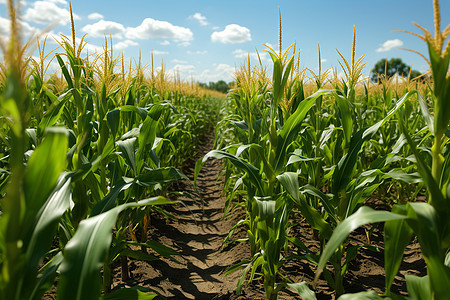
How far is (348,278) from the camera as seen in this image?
107 inches

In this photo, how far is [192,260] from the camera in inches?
127

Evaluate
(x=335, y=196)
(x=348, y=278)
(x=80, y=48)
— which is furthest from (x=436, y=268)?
(x=80, y=48)

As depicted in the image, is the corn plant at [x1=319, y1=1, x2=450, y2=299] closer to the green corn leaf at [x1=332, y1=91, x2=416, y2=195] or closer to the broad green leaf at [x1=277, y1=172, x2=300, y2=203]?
Answer: the broad green leaf at [x1=277, y1=172, x2=300, y2=203]

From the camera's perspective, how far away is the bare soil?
8.49ft

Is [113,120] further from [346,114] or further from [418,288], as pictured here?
[418,288]

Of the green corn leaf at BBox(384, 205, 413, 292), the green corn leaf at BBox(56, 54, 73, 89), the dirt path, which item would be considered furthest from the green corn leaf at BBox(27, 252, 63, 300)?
the green corn leaf at BBox(56, 54, 73, 89)

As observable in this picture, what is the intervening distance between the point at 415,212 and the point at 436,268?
22 cm

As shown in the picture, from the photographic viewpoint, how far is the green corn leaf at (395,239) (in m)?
1.29

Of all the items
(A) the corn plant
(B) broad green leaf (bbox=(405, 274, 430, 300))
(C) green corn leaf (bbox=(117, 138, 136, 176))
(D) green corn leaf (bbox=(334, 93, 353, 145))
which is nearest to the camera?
(A) the corn plant

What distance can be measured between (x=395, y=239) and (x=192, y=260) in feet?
7.62

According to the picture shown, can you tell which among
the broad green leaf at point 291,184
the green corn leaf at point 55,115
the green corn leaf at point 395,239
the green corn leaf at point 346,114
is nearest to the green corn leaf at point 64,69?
the green corn leaf at point 55,115

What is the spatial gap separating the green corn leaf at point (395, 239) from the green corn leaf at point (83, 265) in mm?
1136

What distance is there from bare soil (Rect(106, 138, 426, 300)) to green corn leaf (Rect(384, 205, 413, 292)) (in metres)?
1.12

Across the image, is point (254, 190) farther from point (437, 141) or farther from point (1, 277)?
point (1, 277)
